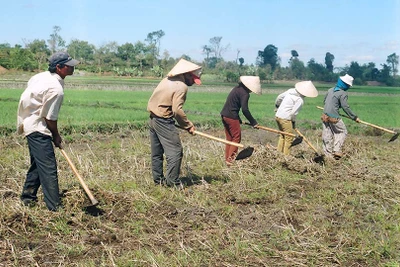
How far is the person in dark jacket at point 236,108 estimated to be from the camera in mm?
6773

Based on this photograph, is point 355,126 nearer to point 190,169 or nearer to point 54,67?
point 190,169

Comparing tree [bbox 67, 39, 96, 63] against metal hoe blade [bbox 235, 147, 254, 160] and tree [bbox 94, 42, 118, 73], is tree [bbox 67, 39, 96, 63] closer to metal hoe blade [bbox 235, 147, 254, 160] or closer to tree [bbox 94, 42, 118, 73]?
tree [bbox 94, 42, 118, 73]

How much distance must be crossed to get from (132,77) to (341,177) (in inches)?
1072

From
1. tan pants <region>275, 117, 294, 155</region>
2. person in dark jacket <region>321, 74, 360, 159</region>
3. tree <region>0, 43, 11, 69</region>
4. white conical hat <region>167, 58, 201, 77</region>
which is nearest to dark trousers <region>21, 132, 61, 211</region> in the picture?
white conical hat <region>167, 58, 201, 77</region>

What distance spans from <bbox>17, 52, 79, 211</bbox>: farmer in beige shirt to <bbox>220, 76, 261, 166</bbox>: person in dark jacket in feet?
9.11

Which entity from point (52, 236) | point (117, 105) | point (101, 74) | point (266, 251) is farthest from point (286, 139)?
point (101, 74)

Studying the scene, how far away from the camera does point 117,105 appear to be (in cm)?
1620

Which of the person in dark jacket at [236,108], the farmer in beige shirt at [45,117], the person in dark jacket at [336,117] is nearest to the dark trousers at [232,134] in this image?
the person in dark jacket at [236,108]

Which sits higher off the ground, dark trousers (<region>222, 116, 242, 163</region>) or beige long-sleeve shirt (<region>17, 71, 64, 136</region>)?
beige long-sleeve shirt (<region>17, 71, 64, 136</region>)

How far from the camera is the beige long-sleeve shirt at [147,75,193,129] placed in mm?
5418

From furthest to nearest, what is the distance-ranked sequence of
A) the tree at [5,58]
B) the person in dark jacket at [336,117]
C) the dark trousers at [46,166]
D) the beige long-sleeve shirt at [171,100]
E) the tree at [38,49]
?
the tree at [38,49]
the tree at [5,58]
the person in dark jacket at [336,117]
the beige long-sleeve shirt at [171,100]
the dark trousers at [46,166]

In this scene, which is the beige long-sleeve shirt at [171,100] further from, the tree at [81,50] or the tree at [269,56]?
the tree at [269,56]

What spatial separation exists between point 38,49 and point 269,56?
17.6m

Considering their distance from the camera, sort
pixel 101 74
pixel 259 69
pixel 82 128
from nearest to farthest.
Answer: pixel 82 128 < pixel 101 74 < pixel 259 69
